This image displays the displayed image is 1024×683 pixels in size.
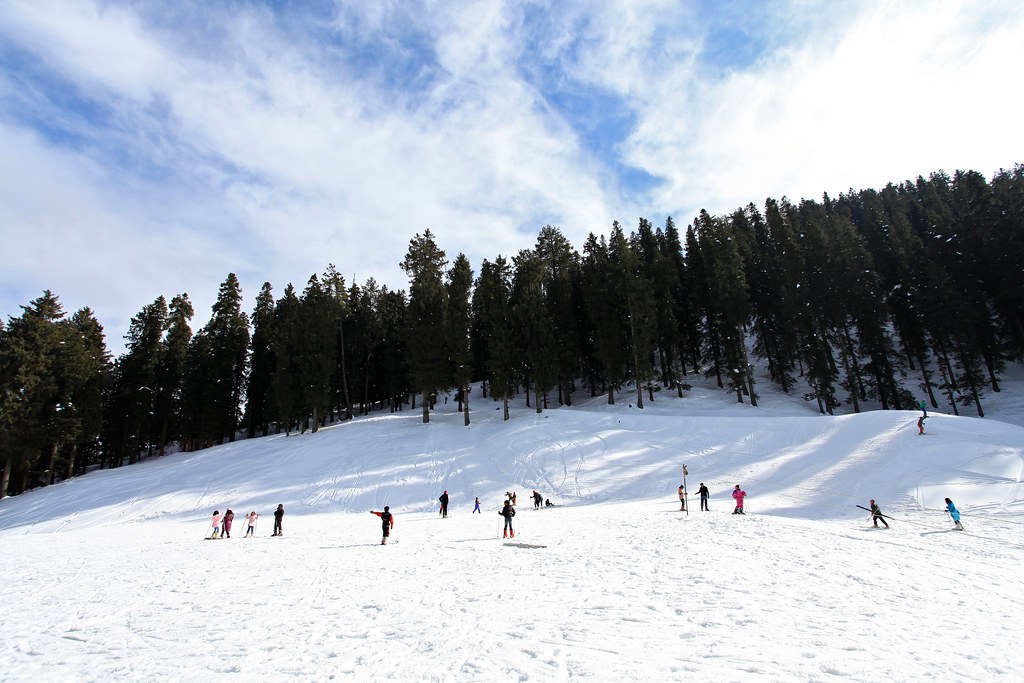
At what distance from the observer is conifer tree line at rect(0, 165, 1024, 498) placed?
133 ft

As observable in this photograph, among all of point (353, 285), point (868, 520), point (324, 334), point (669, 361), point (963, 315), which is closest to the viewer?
point (868, 520)

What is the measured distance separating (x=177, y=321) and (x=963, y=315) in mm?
79055

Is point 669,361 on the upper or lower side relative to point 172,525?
upper

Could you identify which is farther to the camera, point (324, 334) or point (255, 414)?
point (255, 414)

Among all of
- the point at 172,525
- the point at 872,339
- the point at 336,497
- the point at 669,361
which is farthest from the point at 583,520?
the point at 872,339

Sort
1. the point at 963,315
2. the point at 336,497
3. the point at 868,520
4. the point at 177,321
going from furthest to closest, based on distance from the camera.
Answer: the point at 177,321
the point at 963,315
the point at 336,497
the point at 868,520

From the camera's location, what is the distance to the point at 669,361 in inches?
1902

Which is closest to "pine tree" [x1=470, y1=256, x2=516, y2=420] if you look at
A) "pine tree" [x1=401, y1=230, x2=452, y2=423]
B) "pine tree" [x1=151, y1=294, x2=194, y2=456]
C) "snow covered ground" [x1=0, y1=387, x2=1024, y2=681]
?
"pine tree" [x1=401, y1=230, x2=452, y2=423]

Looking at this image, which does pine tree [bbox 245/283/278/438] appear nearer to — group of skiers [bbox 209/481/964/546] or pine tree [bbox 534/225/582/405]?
pine tree [bbox 534/225/582/405]

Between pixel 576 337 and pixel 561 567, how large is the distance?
1511 inches

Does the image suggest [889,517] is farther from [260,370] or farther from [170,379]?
[170,379]

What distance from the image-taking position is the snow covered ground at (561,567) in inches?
273

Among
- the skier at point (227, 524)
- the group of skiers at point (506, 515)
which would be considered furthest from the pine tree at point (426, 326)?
the skier at point (227, 524)

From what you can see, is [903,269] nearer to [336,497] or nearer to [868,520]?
[868,520]
